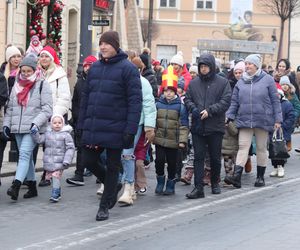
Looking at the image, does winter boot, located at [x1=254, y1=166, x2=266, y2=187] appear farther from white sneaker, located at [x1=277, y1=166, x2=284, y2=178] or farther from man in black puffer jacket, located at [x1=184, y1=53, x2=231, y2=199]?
man in black puffer jacket, located at [x1=184, y1=53, x2=231, y2=199]

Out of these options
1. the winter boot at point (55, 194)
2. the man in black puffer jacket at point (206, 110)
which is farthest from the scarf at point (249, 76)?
the winter boot at point (55, 194)

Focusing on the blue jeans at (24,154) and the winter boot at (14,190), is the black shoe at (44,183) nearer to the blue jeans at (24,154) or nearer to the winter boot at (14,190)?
the blue jeans at (24,154)

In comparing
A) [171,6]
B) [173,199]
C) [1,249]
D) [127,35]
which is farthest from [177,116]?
[171,6]

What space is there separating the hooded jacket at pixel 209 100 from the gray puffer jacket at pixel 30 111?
6.27 feet

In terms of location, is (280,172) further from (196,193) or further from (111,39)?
(111,39)

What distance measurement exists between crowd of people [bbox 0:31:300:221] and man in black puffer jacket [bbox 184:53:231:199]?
0.04 ft

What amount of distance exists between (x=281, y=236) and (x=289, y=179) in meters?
5.14

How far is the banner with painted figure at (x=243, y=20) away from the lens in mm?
→ 62062

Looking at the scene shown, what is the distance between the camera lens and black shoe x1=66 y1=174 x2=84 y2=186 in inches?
487

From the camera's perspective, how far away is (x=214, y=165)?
37.7ft

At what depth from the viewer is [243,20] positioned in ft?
206

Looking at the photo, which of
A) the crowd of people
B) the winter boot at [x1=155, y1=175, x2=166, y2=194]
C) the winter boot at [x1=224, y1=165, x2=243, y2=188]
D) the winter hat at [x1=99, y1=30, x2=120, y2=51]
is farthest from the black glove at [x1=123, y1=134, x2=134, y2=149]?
the winter boot at [x1=224, y1=165, x2=243, y2=188]

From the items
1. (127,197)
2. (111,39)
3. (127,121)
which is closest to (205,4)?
(127,197)

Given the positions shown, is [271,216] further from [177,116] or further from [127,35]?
[127,35]
